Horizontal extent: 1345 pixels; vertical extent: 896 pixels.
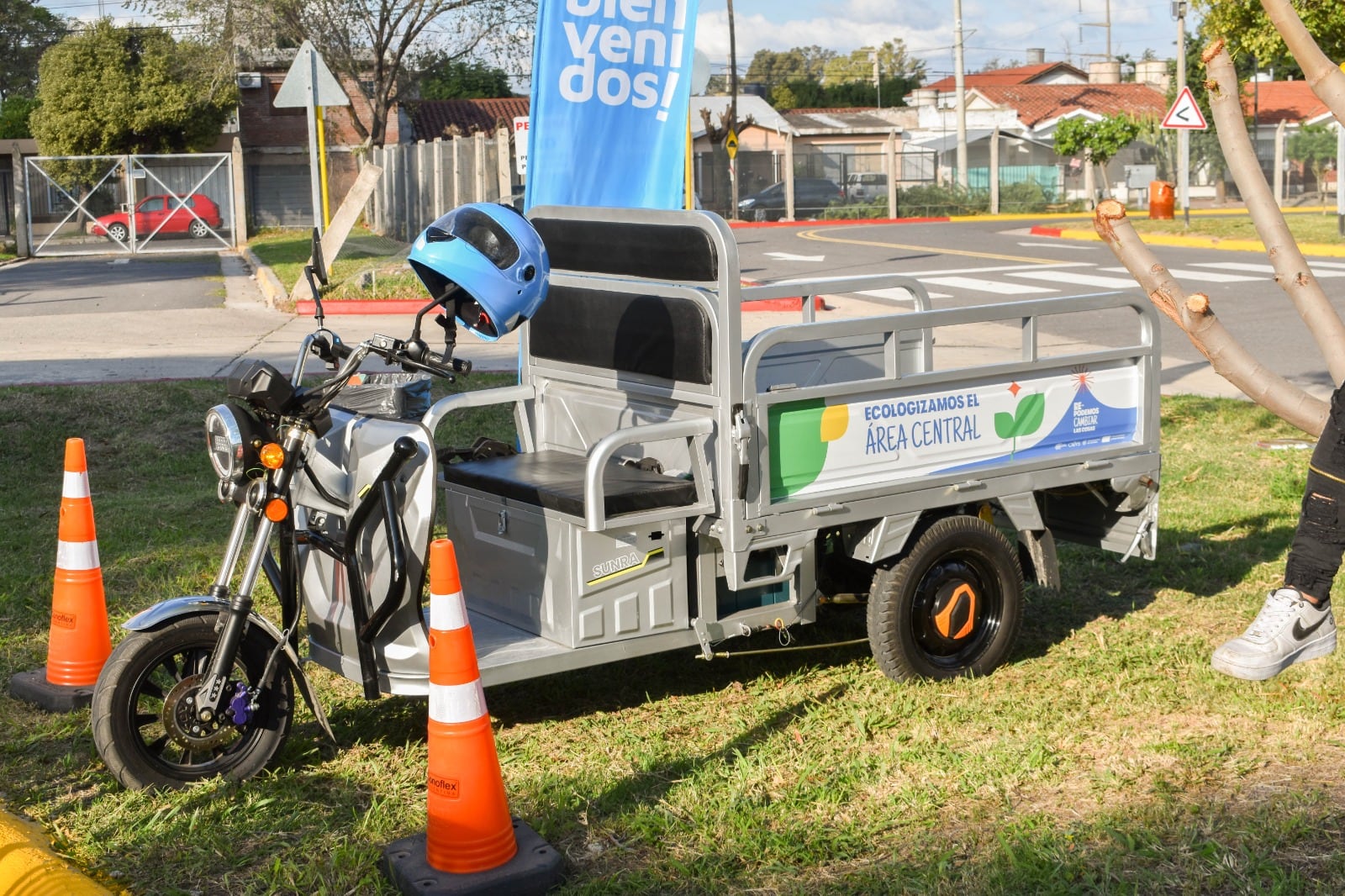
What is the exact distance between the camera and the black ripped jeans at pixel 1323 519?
468 centimetres

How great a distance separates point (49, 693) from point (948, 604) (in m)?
3.29

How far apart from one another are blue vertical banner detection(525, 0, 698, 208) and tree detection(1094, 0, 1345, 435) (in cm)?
325

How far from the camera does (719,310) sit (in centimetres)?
477

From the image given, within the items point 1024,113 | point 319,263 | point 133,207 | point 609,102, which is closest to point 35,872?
point 319,263

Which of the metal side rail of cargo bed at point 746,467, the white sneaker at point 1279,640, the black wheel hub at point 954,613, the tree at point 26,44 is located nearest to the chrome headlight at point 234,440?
the metal side rail of cargo bed at point 746,467

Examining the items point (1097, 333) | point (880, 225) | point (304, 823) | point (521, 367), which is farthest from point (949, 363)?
point (880, 225)

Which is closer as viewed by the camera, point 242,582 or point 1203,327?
point 242,582

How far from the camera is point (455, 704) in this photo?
377cm

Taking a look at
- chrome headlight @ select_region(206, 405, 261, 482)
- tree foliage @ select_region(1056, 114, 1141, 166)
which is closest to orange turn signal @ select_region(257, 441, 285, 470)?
chrome headlight @ select_region(206, 405, 261, 482)

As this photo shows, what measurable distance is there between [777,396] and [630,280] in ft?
Result: 2.70

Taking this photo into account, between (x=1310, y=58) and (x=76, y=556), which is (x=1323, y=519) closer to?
(x=1310, y=58)

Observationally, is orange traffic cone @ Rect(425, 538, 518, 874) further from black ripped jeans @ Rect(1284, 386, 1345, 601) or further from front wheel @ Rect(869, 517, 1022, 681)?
black ripped jeans @ Rect(1284, 386, 1345, 601)

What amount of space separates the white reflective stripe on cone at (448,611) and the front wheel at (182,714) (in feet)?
3.05

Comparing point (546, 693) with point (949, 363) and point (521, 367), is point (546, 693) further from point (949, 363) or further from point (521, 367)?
point (949, 363)
